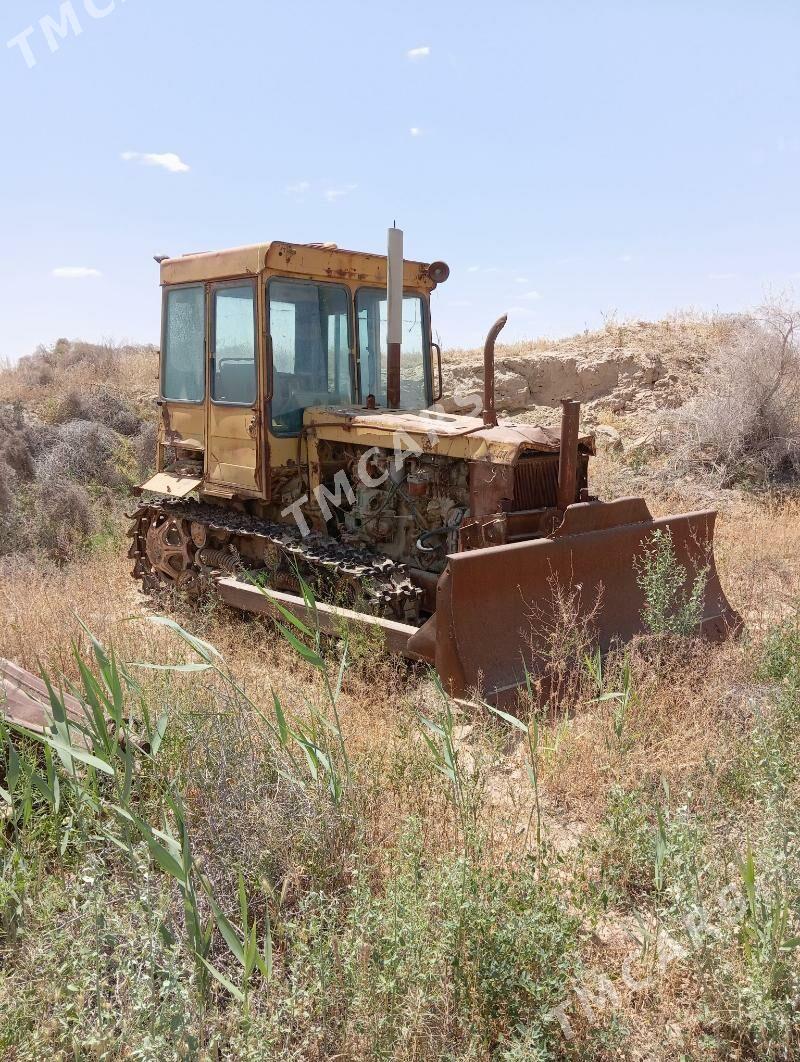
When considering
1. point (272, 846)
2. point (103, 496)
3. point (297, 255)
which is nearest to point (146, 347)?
point (103, 496)

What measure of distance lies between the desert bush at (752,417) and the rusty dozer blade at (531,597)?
6323 millimetres

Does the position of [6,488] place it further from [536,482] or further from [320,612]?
[536,482]

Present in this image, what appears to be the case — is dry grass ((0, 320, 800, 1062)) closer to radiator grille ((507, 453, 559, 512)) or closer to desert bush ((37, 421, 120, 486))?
radiator grille ((507, 453, 559, 512))

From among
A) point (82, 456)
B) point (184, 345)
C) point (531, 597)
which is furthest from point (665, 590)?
point (82, 456)

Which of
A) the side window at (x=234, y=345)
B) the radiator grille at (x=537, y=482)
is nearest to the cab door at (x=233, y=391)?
the side window at (x=234, y=345)

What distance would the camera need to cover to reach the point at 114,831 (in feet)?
9.71

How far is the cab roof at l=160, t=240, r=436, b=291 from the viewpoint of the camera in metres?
5.77

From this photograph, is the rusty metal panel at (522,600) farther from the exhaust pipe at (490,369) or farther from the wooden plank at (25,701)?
the wooden plank at (25,701)

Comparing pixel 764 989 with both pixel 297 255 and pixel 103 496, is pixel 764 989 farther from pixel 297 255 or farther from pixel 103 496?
pixel 103 496

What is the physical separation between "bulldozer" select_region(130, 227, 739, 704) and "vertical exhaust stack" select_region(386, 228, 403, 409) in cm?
1

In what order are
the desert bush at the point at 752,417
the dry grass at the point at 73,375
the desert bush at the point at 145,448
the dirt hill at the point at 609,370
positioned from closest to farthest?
the desert bush at the point at 752,417 < the desert bush at the point at 145,448 < the dirt hill at the point at 609,370 < the dry grass at the point at 73,375

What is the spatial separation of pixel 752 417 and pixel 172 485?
8314 millimetres

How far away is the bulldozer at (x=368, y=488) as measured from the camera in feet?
15.2

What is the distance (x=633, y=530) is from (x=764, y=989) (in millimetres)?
3173
